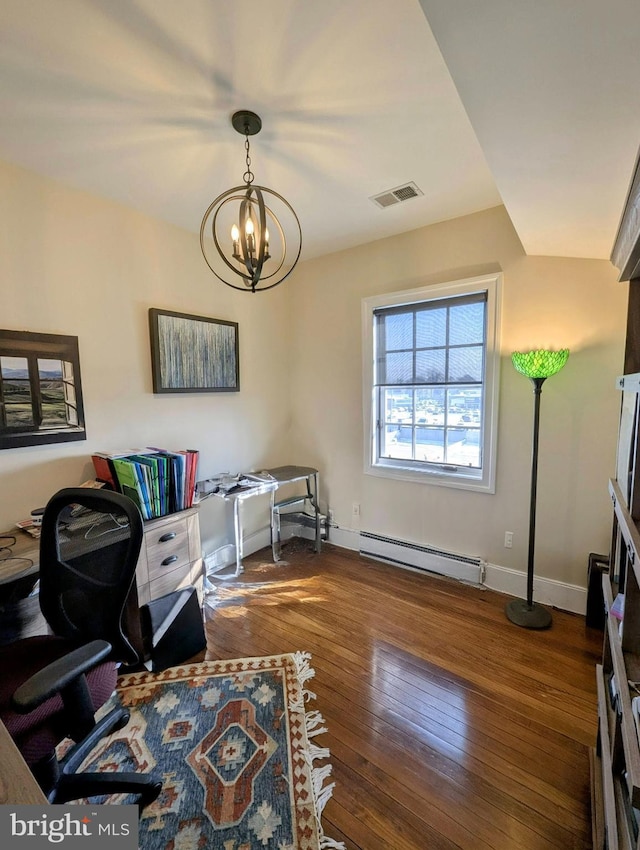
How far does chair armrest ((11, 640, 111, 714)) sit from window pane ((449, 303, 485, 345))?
263 centimetres

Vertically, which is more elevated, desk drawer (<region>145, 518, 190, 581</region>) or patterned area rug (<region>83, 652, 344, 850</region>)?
desk drawer (<region>145, 518, 190, 581</region>)

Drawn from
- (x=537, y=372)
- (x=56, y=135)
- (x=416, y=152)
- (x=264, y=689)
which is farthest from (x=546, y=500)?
(x=56, y=135)

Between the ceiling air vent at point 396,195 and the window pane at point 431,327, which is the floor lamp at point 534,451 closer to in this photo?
the window pane at point 431,327

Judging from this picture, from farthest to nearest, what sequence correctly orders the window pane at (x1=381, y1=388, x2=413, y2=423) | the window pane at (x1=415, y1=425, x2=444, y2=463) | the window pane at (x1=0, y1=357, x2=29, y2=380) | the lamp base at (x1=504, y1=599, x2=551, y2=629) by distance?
the window pane at (x1=381, y1=388, x2=413, y2=423) < the window pane at (x1=415, y1=425, x2=444, y2=463) < the lamp base at (x1=504, y1=599, x2=551, y2=629) < the window pane at (x1=0, y1=357, x2=29, y2=380)

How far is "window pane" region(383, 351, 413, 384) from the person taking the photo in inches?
116

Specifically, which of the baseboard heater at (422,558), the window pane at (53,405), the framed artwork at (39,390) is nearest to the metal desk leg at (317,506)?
the baseboard heater at (422,558)

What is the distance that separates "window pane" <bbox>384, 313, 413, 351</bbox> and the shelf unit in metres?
1.92

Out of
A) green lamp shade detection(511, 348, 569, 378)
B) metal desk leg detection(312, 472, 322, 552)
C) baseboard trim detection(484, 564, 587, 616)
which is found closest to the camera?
green lamp shade detection(511, 348, 569, 378)

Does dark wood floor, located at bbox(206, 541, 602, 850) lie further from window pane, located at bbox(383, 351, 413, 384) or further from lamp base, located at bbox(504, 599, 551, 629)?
window pane, located at bbox(383, 351, 413, 384)

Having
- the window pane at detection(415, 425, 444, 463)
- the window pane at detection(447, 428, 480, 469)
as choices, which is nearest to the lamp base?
the window pane at detection(447, 428, 480, 469)

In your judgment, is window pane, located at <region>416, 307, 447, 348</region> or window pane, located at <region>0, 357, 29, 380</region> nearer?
window pane, located at <region>0, 357, 29, 380</region>

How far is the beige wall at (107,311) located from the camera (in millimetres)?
1917

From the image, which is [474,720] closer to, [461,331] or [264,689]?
[264,689]

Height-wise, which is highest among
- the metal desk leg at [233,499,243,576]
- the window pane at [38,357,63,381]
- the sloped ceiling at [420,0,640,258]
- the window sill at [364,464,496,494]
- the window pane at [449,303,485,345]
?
the sloped ceiling at [420,0,640,258]
